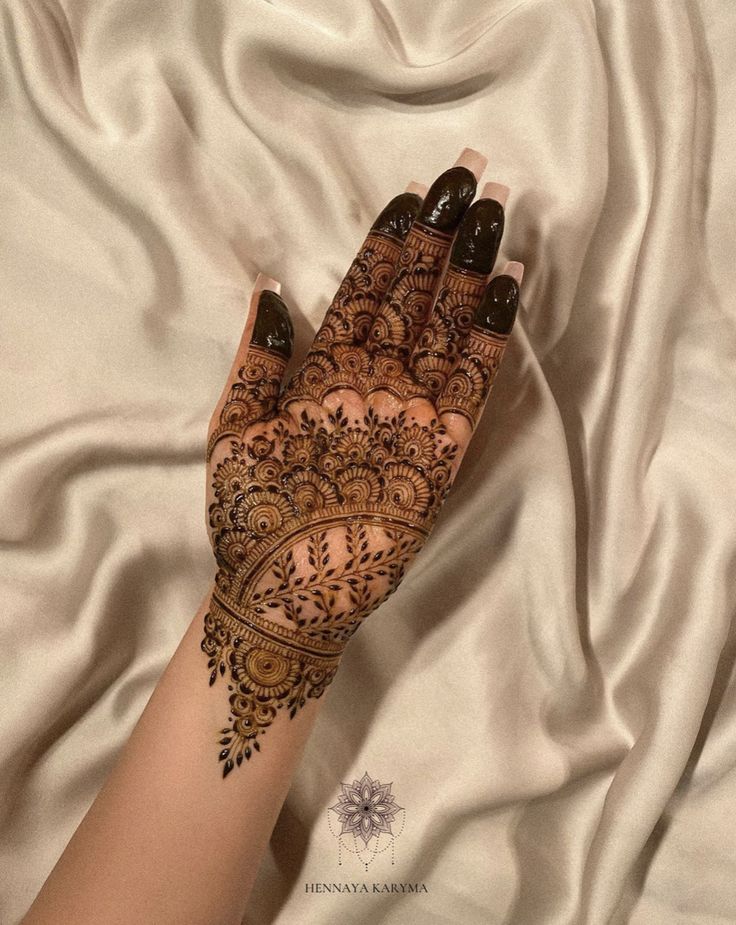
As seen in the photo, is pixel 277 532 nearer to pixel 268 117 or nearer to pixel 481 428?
pixel 481 428

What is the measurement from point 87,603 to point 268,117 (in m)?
0.68

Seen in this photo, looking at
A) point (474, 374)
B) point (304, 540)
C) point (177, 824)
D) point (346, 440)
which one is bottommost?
point (177, 824)

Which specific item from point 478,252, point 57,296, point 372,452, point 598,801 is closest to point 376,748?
point 598,801

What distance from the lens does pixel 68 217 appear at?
1.12 meters

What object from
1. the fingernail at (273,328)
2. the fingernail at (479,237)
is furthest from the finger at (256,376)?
the fingernail at (479,237)

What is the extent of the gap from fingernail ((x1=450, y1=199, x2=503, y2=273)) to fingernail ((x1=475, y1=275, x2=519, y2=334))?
3cm

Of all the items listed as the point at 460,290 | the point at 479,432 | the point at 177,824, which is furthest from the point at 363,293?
A: the point at 177,824

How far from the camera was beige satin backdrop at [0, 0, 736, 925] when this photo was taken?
3.37 feet

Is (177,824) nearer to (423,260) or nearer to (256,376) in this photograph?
(256,376)

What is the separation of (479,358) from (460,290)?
8cm

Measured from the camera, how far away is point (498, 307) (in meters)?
0.95

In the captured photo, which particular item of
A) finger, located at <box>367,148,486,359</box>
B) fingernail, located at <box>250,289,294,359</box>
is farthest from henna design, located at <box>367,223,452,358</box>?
Result: fingernail, located at <box>250,289,294,359</box>

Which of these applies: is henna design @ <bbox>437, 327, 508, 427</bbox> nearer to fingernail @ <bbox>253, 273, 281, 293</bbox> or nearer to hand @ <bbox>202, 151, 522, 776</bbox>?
hand @ <bbox>202, 151, 522, 776</bbox>

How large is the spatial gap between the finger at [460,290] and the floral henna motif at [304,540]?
2.9 inches
